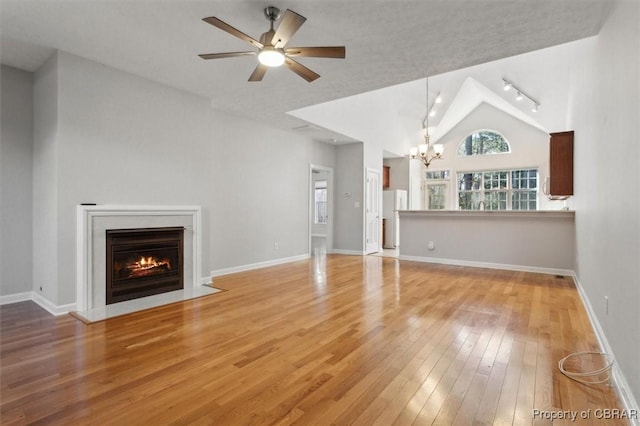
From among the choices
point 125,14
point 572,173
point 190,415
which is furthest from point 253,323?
point 572,173

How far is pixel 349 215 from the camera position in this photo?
7777 mm

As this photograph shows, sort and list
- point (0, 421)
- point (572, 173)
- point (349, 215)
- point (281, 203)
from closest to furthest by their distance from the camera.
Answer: point (0, 421)
point (572, 173)
point (281, 203)
point (349, 215)

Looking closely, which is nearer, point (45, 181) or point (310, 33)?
point (310, 33)

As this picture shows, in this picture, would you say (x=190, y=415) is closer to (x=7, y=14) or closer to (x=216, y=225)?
(x=7, y=14)

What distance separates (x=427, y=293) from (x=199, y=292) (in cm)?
295

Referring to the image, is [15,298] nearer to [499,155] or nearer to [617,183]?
[617,183]

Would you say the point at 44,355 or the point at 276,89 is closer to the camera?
the point at 44,355

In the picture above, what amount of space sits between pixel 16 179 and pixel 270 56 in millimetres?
3385

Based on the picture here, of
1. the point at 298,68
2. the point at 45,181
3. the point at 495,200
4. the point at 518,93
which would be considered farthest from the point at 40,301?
the point at 495,200

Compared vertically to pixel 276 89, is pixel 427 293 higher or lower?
lower

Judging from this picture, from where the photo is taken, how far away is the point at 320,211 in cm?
1082

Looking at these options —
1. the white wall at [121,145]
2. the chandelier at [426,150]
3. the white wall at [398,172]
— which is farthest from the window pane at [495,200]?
the white wall at [121,145]

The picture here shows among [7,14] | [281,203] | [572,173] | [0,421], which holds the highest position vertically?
[7,14]

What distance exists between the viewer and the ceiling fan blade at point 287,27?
7.17 feet
